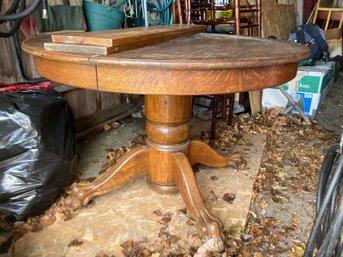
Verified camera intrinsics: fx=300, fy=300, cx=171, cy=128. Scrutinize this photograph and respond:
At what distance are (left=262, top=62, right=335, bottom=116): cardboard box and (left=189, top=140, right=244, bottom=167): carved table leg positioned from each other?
120 cm

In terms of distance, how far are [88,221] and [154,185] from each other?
0.38m

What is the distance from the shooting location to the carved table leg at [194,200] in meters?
1.23

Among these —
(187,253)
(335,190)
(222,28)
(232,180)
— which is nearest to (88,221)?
(187,253)

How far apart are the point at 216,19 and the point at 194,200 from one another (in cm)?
164

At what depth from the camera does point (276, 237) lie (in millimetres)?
1341

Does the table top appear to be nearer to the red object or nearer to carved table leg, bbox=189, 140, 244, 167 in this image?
the red object

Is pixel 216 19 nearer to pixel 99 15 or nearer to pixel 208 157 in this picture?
pixel 99 15

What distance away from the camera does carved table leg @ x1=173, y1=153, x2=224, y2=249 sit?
1.23 m

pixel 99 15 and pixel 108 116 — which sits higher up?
pixel 99 15

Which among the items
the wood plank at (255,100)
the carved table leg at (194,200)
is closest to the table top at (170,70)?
the carved table leg at (194,200)

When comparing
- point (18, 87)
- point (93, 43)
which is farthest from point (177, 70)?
point (18, 87)

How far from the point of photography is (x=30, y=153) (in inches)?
51.9

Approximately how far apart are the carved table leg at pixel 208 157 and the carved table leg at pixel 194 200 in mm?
213

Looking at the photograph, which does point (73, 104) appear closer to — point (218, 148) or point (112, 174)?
point (112, 174)
